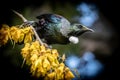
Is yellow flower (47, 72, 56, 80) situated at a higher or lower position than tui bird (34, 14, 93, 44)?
lower

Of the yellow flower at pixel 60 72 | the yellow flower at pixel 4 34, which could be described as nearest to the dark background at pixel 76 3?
the yellow flower at pixel 4 34

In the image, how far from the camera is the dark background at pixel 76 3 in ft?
6.95

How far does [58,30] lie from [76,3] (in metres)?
0.16

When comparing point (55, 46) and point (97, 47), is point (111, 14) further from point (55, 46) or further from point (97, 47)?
point (55, 46)

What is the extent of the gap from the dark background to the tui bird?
0.09 meters

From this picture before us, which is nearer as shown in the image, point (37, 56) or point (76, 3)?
point (37, 56)

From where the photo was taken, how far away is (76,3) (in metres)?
2.18

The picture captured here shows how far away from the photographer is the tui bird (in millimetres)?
2092

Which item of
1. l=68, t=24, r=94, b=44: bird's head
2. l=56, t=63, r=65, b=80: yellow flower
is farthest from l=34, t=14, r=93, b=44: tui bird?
l=56, t=63, r=65, b=80: yellow flower

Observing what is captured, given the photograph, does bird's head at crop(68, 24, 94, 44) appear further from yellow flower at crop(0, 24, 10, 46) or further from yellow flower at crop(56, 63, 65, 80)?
yellow flower at crop(0, 24, 10, 46)

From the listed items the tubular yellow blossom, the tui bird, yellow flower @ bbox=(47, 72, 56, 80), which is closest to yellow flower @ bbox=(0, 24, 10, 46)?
the tubular yellow blossom

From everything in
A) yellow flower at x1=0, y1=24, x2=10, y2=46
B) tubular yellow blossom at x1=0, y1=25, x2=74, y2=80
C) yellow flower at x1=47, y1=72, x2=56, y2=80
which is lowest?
yellow flower at x1=47, y1=72, x2=56, y2=80

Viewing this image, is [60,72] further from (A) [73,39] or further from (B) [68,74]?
(A) [73,39]

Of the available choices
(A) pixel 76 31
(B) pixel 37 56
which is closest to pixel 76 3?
(A) pixel 76 31
